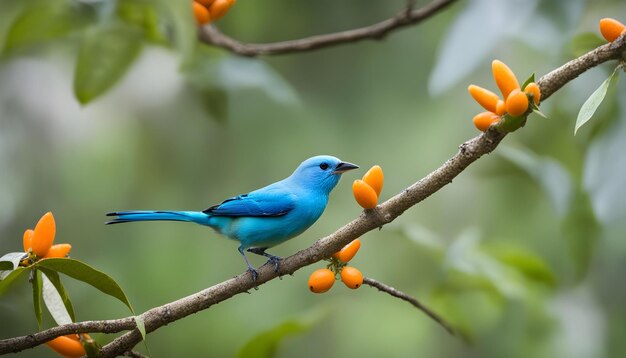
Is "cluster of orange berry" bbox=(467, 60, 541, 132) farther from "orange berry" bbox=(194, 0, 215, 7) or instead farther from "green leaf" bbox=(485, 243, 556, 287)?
"green leaf" bbox=(485, 243, 556, 287)

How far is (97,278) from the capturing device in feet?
5.20

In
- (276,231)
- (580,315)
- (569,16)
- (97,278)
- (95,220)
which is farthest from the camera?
(95,220)

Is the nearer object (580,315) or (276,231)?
(276,231)

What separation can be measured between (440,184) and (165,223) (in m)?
2.69

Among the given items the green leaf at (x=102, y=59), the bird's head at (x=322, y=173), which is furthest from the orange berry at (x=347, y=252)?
the green leaf at (x=102, y=59)

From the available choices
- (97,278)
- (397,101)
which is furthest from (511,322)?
(97,278)

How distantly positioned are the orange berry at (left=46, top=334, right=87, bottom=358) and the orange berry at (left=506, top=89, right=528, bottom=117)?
3.46 feet

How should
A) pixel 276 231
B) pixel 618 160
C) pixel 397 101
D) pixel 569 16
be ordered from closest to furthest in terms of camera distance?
pixel 276 231 < pixel 618 160 < pixel 569 16 < pixel 397 101

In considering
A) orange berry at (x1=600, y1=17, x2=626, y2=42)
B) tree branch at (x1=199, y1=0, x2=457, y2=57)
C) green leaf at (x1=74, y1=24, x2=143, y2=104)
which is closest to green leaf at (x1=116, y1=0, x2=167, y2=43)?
green leaf at (x1=74, y1=24, x2=143, y2=104)

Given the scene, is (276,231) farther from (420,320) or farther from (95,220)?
(95,220)

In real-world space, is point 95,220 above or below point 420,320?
above

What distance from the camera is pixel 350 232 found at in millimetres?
1673

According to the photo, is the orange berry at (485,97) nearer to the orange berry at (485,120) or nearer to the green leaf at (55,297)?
the orange berry at (485,120)

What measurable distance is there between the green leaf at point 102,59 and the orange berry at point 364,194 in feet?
3.71
